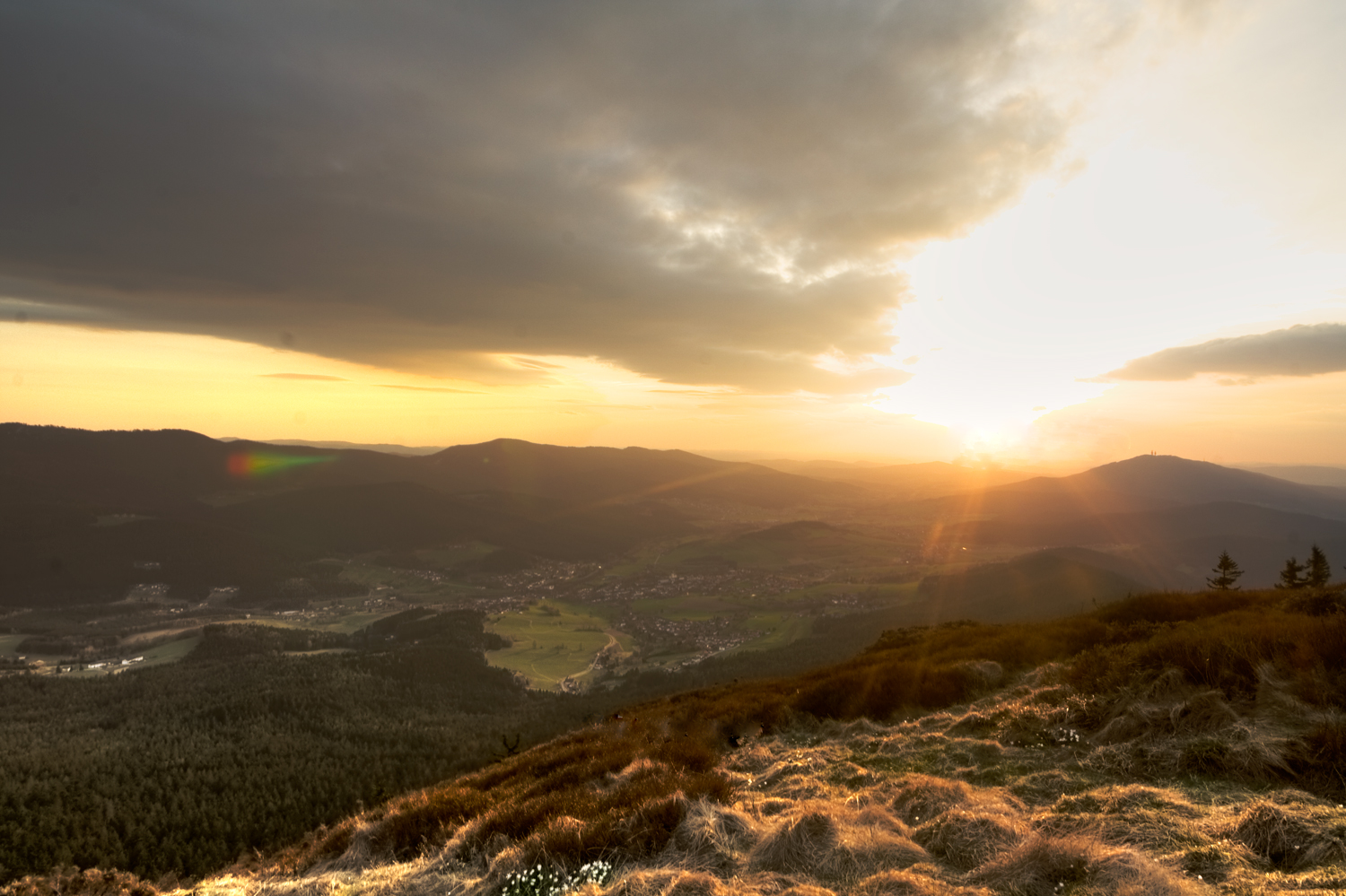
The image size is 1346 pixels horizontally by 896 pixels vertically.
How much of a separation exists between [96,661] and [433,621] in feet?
317

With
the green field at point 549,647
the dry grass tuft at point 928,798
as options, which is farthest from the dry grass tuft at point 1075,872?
the green field at point 549,647

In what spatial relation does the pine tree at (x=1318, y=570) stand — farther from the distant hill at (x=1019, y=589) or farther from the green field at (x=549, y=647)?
the green field at (x=549, y=647)

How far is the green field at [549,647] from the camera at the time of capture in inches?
5807

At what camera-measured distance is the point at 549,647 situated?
172m

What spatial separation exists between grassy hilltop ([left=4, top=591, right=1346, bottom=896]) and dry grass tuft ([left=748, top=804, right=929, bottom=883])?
26 millimetres

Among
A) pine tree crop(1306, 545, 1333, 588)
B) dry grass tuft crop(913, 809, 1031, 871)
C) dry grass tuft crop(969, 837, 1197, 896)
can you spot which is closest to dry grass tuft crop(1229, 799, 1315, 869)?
dry grass tuft crop(969, 837, 1197, 896)

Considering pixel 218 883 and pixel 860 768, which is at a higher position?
pixel 860 768

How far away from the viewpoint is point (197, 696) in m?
112

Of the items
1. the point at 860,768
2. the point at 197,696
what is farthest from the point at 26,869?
the point at 860,768

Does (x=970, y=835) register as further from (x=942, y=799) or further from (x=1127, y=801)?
(x=1127, y=801)

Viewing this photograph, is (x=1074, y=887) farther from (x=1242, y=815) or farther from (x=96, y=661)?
(x=96, y=661)

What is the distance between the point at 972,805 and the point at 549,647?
589 feet

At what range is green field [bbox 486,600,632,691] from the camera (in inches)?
5807

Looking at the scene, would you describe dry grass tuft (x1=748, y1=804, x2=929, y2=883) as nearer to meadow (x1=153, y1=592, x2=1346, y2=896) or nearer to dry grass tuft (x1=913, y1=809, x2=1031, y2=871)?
meadow (x1=153, y1=592, x2=1346, y2=896)
